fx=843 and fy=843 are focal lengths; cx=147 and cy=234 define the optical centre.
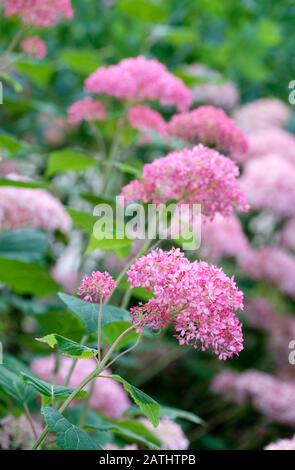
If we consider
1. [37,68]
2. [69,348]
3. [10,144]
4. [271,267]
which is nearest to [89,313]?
[69,348]

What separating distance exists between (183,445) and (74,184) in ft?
3.69

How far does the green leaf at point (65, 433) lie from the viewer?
85 centimetres

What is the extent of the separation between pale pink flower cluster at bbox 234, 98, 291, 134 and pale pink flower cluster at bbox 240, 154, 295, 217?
35 cm

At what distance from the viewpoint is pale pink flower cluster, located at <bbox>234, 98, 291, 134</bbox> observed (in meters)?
2.32

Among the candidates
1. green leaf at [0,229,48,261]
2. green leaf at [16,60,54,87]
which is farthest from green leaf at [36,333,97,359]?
green leaf at [16,60,54,87]

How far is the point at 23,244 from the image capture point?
60.6 inches

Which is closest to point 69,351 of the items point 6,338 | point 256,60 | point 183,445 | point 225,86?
point 183,445

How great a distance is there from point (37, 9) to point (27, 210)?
0.34 meters

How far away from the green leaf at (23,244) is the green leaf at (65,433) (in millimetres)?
646

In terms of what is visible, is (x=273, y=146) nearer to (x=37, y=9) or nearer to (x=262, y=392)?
(x=262, y=392)

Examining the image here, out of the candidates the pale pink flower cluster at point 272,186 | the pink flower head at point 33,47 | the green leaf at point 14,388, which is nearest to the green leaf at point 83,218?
the green leaf at point 14,388

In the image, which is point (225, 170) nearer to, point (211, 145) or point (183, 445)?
point (211, 145)

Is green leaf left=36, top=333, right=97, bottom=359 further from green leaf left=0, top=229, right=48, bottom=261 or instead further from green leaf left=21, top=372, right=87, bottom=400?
green leaf left=0, top=229, right=48, bottom=261

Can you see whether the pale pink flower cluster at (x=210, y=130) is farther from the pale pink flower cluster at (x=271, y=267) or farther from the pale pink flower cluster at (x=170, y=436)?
the pale pink flower cluster at (x=271, y=267)
